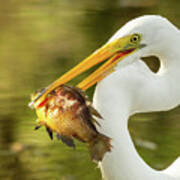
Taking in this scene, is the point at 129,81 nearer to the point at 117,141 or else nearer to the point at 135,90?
the point at 135,90

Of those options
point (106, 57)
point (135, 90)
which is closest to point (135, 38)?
point (106, 57)

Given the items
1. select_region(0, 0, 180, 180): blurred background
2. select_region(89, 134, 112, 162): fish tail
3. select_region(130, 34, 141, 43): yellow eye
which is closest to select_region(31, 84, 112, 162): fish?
select_region(89, 134, 112, 162): fish tail

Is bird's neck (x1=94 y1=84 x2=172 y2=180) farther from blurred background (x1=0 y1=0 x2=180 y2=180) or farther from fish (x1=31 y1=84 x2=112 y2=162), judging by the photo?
blurred background (x1=0 y1=0 x2=180 y2=180)

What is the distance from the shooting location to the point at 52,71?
5.00 meters

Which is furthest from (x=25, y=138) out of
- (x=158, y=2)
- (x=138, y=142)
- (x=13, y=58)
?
(x=158, y=2)

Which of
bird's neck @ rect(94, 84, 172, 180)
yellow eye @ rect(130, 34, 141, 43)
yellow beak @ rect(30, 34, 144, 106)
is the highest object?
yellow eye @ rect(130, 34, 141, 43)

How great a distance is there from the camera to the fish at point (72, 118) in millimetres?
1996

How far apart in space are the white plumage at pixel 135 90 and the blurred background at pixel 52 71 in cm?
130

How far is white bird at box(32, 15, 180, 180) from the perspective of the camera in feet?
6.99

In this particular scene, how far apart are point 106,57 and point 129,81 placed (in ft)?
0.52

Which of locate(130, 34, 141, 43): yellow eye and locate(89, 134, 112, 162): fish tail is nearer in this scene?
locate(89, 134, 112, 162): fish tail

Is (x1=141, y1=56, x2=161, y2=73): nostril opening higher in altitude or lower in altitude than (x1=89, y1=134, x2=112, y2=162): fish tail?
higher

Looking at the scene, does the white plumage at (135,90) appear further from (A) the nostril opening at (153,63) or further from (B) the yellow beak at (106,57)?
(A) the nostril opening at (153,63)

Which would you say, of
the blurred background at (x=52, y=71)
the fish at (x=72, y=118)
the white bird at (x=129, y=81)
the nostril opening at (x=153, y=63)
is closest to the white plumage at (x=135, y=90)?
the white bird at (x=129, y=81)
